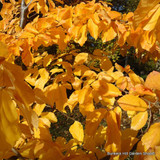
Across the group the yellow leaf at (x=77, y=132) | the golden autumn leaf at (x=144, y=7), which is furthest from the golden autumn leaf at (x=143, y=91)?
the yellow leaf at (x=77, y=132)

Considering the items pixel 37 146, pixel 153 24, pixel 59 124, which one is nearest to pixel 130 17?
pixel 153 24

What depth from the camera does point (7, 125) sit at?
27 cm

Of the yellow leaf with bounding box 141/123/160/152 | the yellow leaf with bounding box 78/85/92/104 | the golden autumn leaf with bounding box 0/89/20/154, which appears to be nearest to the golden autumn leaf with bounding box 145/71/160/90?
the yellow leaf with bounding box 141/123/160/152

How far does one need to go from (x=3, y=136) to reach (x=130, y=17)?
902 mm

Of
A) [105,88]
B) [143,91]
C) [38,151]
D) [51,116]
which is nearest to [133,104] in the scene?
[143,91]

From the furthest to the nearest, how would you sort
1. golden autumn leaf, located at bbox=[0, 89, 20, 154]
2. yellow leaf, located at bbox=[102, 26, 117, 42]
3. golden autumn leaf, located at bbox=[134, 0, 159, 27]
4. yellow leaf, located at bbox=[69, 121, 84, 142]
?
yellow leaf, located at bbox=[102, 26, 117, 42] < yellow leaf, located at bbox=[69, 121, 84, 142] < golden autumn leaf, located at bbox=[134, 0, 159, 27] < golden autumn leaf, located at bbox=[0, 89, 20, 154]

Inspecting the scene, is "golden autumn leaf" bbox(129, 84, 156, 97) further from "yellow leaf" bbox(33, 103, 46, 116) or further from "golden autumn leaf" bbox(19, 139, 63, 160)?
"yellow leaf" bbox(33, 103, 46, 116)

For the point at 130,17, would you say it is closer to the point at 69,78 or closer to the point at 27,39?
the point at 69,78

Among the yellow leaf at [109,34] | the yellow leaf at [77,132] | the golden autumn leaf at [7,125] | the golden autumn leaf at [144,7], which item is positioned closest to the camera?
the golden autumn leaf at [7,125]

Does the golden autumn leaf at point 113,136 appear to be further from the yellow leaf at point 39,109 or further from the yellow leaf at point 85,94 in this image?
the yellow leaf at point 39,109

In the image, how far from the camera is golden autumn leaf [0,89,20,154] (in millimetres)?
260

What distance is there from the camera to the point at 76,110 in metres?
4.49

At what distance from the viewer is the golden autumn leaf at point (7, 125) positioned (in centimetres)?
26

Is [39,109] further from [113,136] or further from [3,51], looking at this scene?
[3,51]
